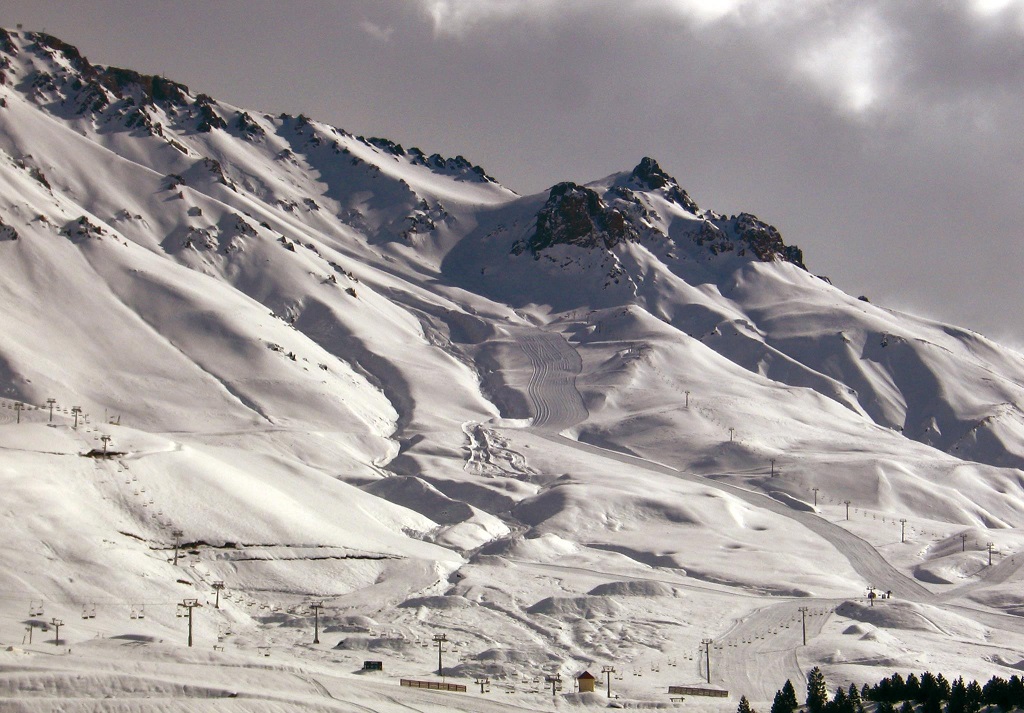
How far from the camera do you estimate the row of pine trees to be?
78.6 meters

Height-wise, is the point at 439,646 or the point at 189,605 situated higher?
the point at 189,605

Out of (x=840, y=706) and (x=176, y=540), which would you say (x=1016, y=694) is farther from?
(x=176, y=540)

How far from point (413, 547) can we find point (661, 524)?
42.1m

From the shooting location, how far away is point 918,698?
82625 millimetres

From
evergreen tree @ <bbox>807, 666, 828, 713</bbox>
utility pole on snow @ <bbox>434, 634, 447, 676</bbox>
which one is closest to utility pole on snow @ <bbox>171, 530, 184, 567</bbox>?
utility pole on snow @ <bbox>434, 634, 447, 676</bbox>

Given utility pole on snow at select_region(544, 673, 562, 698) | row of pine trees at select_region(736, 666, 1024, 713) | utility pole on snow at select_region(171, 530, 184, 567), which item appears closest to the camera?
row of pine trees at select_region(736, 666, 1024, 713)

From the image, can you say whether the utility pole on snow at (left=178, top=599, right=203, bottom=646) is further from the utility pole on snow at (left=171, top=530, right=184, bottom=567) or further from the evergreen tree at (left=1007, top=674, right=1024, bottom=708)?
the evergreen tree at (left=1007, top=674, right=1024, bottom=708)

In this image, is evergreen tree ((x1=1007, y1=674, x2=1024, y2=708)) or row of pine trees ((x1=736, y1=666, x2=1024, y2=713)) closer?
evergreen tree ((x1=1007, y1=674, x2=1024, y2=708))

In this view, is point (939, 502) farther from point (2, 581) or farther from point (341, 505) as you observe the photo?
point (2, 581)

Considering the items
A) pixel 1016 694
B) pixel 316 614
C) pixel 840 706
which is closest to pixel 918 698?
pixel 1016 694

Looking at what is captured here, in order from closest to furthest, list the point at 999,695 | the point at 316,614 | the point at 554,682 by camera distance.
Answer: the point at 999,695, the point at 554,682, the point at 316,614

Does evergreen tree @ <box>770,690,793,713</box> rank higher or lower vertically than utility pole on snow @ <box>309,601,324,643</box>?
lower

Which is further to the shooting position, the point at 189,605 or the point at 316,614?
the point at 316,614

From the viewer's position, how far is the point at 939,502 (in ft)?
654
